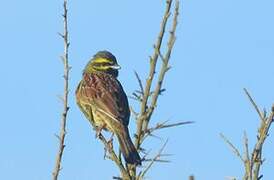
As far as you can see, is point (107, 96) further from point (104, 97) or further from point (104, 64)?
point (104, 64)

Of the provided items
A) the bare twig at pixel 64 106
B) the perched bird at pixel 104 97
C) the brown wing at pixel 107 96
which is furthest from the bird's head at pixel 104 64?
the bare twig at pixel 64 106

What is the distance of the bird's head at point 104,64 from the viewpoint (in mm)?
9766

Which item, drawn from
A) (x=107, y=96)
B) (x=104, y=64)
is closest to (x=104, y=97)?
(x=107, y=96)

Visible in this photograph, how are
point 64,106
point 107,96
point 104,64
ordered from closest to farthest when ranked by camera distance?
point 64,106, point 107,96, point 104,64

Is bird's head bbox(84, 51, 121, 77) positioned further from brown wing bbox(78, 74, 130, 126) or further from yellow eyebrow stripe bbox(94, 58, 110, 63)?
brown wing bbox(78, 74, 130, 126)

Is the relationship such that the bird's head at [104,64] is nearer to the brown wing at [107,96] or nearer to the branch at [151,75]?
the brown wing at [107,96]

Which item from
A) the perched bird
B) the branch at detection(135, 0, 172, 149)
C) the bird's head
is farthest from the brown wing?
the branch at detection(135, 0, 172, 149)

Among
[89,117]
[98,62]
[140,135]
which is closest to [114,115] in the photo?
[89,117]

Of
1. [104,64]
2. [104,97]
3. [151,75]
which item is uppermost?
[151,75]

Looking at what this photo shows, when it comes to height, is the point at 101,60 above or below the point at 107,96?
above

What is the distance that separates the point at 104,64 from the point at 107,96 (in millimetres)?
1160

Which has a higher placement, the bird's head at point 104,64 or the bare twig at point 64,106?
the bare twig at point 64,106

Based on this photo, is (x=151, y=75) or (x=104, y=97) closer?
(x=151, y=75)

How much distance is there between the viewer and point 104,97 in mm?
8867
